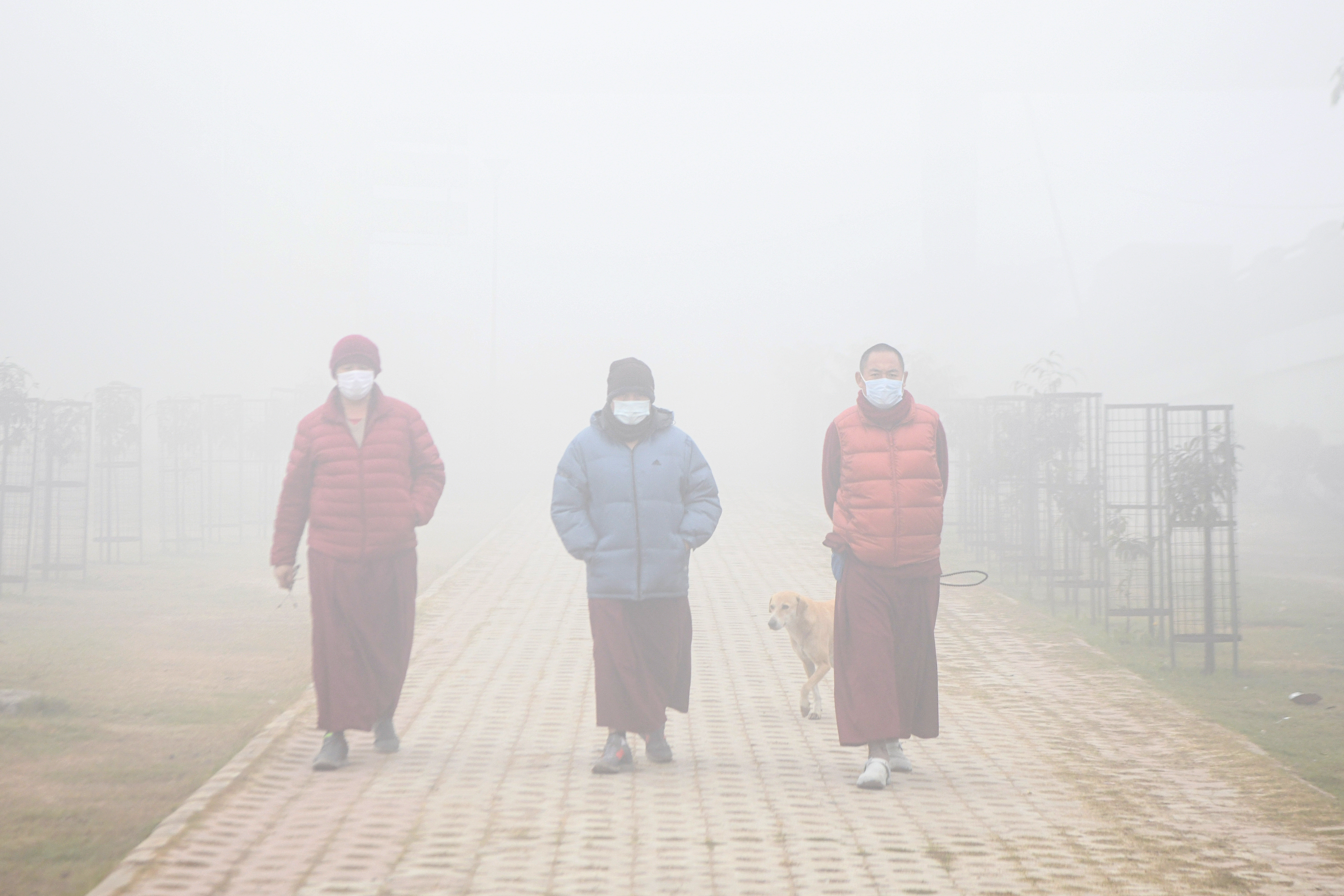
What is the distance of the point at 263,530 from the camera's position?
24062mm

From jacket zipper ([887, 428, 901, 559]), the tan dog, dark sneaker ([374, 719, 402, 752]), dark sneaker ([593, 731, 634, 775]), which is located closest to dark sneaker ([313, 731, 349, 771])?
dark sneaker ([374, 719, 402, 752])

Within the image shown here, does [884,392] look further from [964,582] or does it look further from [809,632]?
[964,582]

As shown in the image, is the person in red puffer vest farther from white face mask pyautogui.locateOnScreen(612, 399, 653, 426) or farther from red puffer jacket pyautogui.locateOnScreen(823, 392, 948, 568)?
white face mask pyautogui.locateOnScreen(612, 399, 653, 426)

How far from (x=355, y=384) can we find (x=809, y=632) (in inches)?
127

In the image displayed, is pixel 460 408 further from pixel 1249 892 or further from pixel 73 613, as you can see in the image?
pixel 1249 892

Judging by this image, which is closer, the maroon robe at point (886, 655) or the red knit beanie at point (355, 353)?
the maroon robe at point (886, 655)

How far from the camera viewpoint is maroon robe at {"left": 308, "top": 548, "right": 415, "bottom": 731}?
6359 millimetres

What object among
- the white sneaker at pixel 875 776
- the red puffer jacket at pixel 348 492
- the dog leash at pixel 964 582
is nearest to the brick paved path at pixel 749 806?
the white sneaker at pixel 875 776

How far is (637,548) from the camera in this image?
6293 millimetres

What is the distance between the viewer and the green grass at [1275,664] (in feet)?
24.5

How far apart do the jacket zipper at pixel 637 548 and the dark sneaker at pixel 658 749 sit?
79 cm

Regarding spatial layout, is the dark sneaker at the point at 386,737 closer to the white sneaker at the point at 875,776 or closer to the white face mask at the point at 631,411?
the white face mask at the point at 631,411

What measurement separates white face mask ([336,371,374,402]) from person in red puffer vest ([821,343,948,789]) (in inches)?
95.2

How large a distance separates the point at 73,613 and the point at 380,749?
753 centimetres
